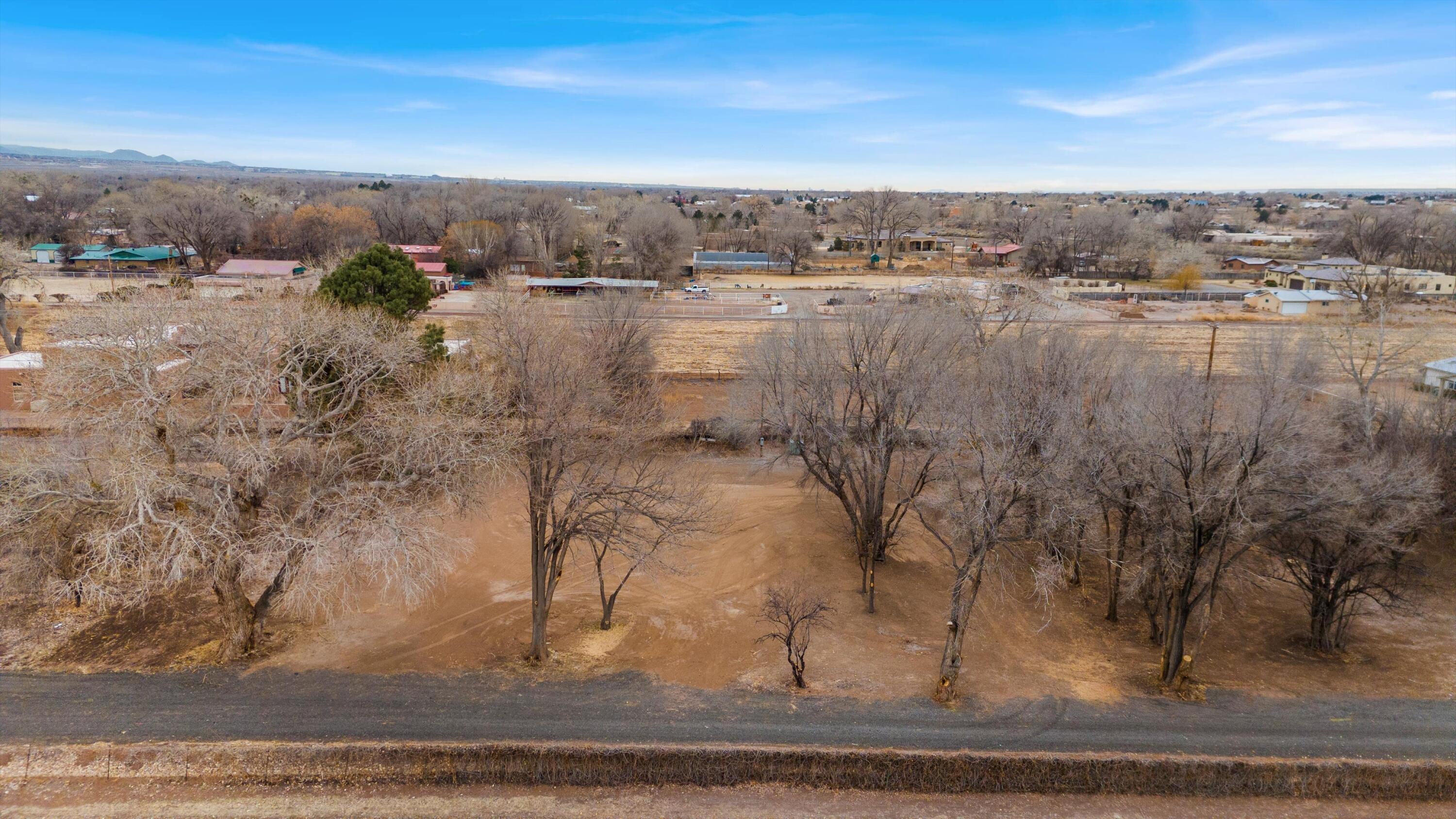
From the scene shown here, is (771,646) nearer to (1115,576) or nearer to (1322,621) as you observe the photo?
(1115,576)

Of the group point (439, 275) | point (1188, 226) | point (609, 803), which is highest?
point (1188, 226)

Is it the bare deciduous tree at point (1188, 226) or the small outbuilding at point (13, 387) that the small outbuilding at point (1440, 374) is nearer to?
the small outbuilding at point (13, 387)

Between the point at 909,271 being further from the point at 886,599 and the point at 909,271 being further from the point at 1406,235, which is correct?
the point at 886,599

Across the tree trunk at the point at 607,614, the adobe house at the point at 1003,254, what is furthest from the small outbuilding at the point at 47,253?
the adobe house at the point at 1003,254

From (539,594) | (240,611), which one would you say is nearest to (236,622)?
(240,611)

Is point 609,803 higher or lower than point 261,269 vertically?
lower

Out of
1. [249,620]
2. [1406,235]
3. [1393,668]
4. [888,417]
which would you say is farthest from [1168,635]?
[1406,235]

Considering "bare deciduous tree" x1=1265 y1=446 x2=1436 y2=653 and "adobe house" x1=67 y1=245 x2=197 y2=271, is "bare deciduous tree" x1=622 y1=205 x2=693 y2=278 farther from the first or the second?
"bare deciduous tree" x1=1265 y1=446 x2=1436 y2=653
